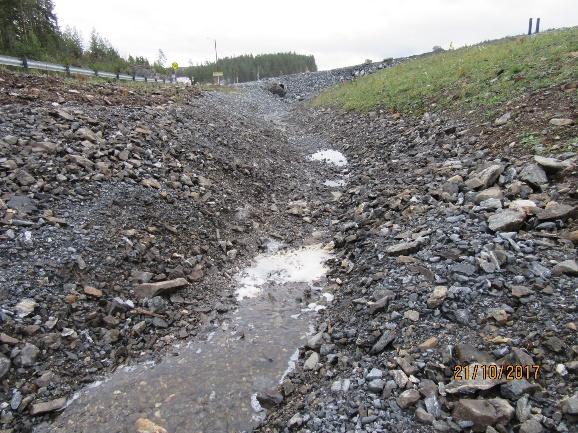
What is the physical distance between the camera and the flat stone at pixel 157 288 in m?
6.21

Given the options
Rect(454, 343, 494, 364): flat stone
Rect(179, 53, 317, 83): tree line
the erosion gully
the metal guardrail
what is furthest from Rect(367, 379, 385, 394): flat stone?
Rect(179, 53, 317, 83): tree line

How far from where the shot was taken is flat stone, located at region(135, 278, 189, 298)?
6.21 meters

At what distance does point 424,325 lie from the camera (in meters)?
4.60

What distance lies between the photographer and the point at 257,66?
10062 centimetres

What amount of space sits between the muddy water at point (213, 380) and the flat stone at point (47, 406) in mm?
113

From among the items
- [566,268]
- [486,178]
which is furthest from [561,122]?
[566,268]

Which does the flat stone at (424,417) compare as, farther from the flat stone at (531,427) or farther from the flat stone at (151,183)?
the flat stone at (151,183)

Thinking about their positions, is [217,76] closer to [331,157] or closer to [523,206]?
[331,157]

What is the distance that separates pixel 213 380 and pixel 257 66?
105m

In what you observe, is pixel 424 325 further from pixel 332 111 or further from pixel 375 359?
pixel 332 111

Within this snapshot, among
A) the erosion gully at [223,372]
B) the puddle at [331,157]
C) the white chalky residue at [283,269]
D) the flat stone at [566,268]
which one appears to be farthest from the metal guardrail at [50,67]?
the flat stone at [566,268]

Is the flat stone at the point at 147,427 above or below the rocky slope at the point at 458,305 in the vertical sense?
below
